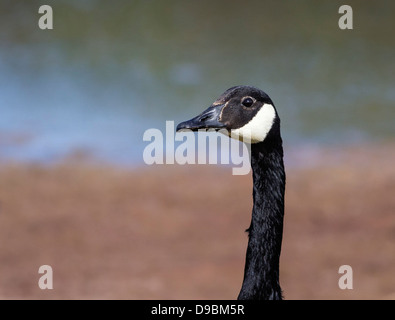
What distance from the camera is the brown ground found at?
8977 millimetres

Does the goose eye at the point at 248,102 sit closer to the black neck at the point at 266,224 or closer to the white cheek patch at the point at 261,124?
the white cheek patch at the point at 261,124

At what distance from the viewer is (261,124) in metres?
4.67

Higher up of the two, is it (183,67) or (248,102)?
(183,67)

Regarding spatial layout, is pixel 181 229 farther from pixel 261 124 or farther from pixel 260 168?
pixel 261 124

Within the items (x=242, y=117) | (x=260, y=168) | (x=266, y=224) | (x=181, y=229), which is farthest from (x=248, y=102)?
(x=181, y=229)

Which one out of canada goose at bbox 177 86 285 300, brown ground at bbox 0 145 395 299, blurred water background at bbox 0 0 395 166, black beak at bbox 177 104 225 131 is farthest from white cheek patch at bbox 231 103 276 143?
blurred water background at bbox 0 0 395 166

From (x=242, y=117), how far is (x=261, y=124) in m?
0.13

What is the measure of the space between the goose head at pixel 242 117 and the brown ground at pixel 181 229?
163 inches

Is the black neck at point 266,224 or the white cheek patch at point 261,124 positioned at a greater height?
the white cheek patch at point 261,124

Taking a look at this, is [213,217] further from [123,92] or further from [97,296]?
[123,92]

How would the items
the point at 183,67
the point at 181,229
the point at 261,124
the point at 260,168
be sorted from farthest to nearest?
the point at 183,67 < the point at 181,229 < the point at 260,168 < the point at 261,124

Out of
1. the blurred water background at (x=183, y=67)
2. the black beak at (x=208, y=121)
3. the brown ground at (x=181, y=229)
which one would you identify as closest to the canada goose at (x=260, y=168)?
the black beak at (x=208, y=121)

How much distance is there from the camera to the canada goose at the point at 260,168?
15.4ft

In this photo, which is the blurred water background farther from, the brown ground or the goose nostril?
the goose nostril
